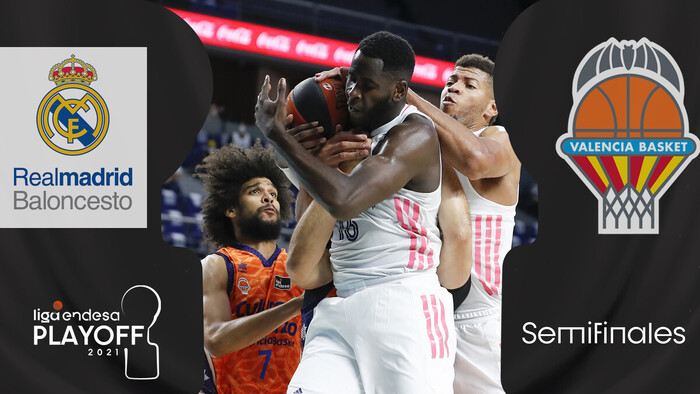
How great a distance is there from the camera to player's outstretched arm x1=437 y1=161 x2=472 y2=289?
150 inches

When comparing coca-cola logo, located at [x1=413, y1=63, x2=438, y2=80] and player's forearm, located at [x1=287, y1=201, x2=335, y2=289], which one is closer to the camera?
player's forearm, located at [x1=287, y1=201, x2=335, y2=289]

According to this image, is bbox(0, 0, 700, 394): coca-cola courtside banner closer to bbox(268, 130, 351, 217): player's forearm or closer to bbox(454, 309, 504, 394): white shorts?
bbox(454, 309, 504, 394): white shorts

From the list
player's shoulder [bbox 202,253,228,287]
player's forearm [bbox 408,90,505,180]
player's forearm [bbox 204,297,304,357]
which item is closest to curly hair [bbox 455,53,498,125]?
player's forearm [bbox 408,90,505,180]

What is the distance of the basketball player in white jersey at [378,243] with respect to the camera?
338 centimetres

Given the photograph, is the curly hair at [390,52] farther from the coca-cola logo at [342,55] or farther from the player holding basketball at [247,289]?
the coca-cola logo at [342,55]

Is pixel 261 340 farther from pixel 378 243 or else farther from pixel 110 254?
A: pixel 378 243

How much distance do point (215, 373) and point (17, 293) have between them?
→ 3.80 feet

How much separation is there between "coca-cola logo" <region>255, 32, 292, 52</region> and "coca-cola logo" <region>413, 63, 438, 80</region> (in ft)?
3.09

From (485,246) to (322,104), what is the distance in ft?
4.23

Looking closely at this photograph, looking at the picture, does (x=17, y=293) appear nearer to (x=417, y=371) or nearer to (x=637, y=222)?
(x=417, y=371)

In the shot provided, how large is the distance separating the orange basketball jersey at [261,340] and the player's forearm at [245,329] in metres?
0.24

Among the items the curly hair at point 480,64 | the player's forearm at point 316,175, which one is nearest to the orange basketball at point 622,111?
the curly hair at point 480,64

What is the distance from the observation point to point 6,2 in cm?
455

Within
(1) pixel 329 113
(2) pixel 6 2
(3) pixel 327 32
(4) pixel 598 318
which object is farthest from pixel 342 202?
(3) pixel 327 32
